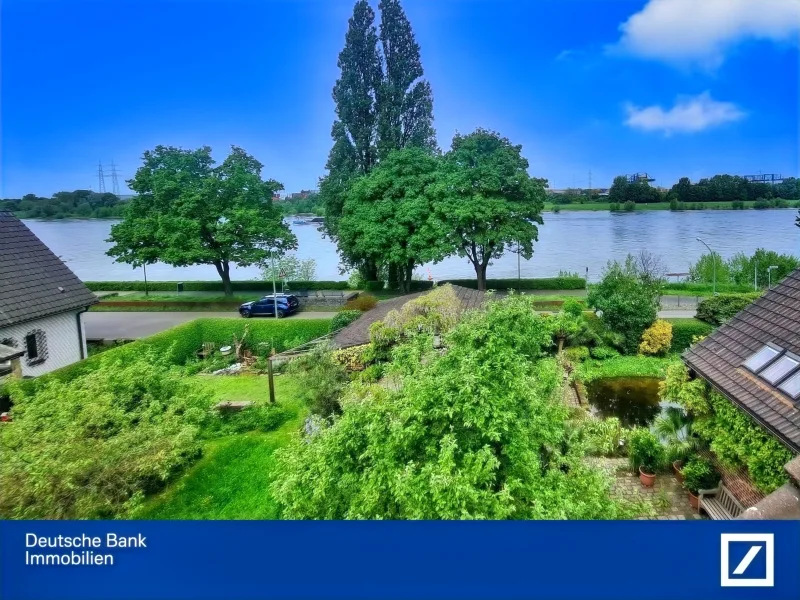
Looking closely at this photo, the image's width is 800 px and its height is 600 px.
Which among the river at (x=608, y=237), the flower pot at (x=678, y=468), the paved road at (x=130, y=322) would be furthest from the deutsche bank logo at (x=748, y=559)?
the paved road at (x=130, y=322)

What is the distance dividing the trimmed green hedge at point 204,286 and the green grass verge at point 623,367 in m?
10.1

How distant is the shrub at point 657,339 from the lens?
13.7 meters

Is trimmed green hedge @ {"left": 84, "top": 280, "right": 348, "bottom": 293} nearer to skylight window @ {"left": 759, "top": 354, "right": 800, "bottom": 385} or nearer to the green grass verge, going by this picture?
the green grass verge

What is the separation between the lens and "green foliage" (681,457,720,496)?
6.70m

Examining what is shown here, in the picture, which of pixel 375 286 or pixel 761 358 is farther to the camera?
pixel 375 286

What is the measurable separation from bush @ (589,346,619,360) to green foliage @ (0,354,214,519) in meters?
9.84

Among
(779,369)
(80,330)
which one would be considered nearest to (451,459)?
(779,369)

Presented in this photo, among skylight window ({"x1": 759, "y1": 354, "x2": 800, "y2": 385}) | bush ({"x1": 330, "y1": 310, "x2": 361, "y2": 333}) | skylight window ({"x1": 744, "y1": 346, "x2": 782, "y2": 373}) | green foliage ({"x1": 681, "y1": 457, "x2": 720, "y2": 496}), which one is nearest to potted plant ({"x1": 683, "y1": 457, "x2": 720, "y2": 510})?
green foliage ({"x1": 681, "y1": 457, "x2": 720, "y2": 496})

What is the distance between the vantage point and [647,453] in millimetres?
7602

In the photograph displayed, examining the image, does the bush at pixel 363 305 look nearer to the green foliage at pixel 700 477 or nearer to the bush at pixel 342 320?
the bush at pixel 342 320

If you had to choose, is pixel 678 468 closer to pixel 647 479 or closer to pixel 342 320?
pixel 647 479

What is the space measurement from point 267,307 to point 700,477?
508 inches

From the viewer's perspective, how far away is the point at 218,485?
6.89 metres

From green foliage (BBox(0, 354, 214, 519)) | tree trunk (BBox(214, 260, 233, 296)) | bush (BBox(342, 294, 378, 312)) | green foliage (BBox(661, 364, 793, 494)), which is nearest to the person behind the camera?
green foliage (BBox(0, 354, 214, 519))
